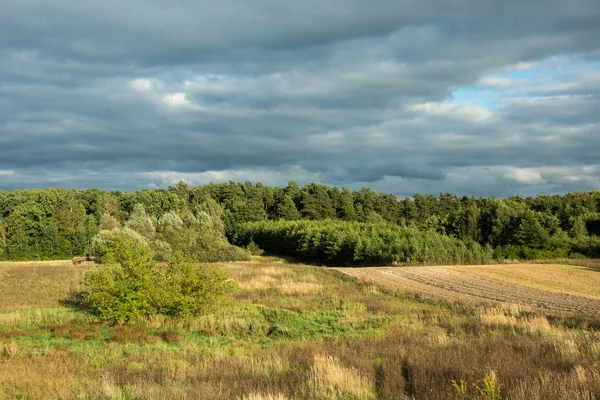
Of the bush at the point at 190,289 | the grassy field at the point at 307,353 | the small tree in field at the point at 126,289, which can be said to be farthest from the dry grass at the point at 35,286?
the bush at the point at 190,289

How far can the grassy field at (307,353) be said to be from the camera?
7.67m

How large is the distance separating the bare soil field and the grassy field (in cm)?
459

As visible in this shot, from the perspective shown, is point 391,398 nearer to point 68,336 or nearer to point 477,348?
point 477,348

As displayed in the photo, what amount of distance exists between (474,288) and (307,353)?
2679 cm

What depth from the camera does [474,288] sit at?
35375mm

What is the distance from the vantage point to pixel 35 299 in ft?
95.3

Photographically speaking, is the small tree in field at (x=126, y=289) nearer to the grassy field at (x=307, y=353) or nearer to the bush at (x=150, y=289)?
the bush at (x=150, y=289)

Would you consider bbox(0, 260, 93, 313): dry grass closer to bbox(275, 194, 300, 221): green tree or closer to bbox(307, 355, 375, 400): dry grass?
bbox(307, 355, 375, 400): dry grass

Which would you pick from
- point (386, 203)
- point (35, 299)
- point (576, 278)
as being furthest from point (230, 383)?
point (386, 203)

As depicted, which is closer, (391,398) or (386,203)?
(391,398)

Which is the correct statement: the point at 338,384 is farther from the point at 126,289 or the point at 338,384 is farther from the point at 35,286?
the point at 35,286

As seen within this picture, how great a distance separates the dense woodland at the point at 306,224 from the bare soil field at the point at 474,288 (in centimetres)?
1358

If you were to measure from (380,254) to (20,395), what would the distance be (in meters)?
56.9

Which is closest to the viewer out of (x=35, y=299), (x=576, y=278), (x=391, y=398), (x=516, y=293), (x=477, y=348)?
(x=391, y=398)
